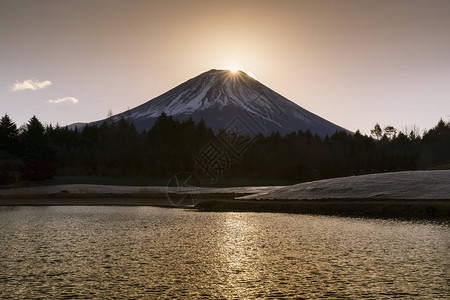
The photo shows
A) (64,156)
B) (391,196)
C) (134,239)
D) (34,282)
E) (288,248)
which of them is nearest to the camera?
(34,282)

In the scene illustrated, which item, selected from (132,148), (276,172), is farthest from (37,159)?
(276,172)

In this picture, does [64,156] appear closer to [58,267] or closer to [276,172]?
[276,172]

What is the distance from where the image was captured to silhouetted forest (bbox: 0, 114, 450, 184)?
343 ft

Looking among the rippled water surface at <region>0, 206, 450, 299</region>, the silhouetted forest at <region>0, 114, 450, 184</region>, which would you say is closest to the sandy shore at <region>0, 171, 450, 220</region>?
the rippled water surface at <region>0, 206, 450, 299</region>

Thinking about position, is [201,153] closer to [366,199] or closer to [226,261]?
[366,199]

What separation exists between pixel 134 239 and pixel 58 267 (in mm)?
7584

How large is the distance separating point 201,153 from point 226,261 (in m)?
107

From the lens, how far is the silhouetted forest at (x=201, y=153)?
104625 mm

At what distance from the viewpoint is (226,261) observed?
1839cm

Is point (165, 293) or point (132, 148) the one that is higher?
point (132, 148)

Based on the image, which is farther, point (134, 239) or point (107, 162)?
point (107, 162)

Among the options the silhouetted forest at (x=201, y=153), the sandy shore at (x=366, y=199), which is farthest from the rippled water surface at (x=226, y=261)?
the silhouetted forest at (x=201, y=153)

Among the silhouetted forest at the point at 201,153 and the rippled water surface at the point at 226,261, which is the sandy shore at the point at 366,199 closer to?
the rippled water surface at the point at 226,261

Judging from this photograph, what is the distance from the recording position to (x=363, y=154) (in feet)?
424
